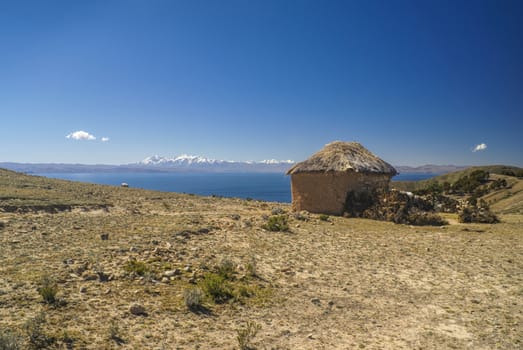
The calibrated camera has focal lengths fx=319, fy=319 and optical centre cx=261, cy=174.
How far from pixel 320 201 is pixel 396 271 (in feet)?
31.9

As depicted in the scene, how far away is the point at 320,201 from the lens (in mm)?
17672

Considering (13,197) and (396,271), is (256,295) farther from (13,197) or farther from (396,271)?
(13,197)

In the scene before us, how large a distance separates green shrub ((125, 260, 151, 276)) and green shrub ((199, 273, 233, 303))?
1330 millimetres

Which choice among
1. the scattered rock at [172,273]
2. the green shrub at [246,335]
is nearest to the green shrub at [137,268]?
the scattered rock at [172,273]

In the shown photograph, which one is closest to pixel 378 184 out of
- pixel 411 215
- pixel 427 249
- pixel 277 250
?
pixel 411 215

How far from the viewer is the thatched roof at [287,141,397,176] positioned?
17047mm

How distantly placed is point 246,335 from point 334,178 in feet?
43.9

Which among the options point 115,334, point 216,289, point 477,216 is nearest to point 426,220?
point 477,216

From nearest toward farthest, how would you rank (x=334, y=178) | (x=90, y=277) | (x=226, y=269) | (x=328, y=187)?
(x=90, y=277)
(x=226, y=269)
(x=334, y=178)
(x=328, y=187)

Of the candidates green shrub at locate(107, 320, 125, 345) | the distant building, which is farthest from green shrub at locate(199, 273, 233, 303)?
the distant building

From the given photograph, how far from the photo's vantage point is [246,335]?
15.1 ft

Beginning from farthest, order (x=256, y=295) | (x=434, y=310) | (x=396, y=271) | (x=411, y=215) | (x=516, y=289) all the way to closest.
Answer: (x=411, y=215) < (x=396, y=271) < (x=516, y=289) < (x=256, y=295) < (x=434, y=310)

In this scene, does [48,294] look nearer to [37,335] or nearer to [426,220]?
[37,335]

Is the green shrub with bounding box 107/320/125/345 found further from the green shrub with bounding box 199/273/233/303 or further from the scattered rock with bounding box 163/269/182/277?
the scattered rock with bounding box 163/269/182/277
